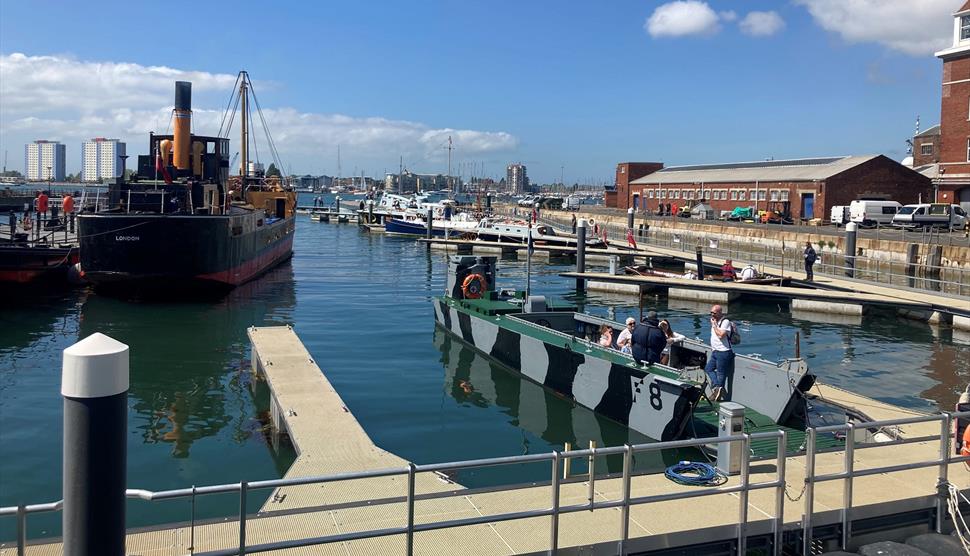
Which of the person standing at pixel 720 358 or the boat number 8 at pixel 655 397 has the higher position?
the person standing at pixel 720 358

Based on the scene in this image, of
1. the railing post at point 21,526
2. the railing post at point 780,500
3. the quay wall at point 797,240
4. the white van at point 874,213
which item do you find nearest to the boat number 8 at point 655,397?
the railing post at point 780,500

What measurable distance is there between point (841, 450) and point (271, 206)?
4807 centimetres

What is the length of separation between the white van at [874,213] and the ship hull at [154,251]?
131 feet

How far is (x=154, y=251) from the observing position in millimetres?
30891

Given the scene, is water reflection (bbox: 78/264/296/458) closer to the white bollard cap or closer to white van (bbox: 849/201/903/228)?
the white bollard cap

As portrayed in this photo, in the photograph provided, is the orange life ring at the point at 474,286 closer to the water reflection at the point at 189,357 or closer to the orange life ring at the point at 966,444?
the water reflection at the point at 189,357

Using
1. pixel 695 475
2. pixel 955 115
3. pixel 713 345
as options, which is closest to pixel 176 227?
pixel 713 345

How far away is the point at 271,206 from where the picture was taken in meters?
54.3

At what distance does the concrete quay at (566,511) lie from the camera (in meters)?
7.65

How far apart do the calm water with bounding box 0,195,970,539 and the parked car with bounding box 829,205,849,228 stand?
83.9 ft

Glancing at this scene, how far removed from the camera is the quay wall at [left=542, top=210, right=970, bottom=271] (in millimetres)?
39406

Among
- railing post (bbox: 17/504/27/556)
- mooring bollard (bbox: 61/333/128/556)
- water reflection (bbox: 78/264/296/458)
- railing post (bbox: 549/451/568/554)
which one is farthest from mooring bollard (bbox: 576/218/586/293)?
mooring bollard (bbox: 61/333/128/556)

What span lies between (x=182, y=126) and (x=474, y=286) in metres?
22.5

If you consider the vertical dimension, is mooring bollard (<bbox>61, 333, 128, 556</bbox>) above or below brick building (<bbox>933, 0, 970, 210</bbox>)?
below
